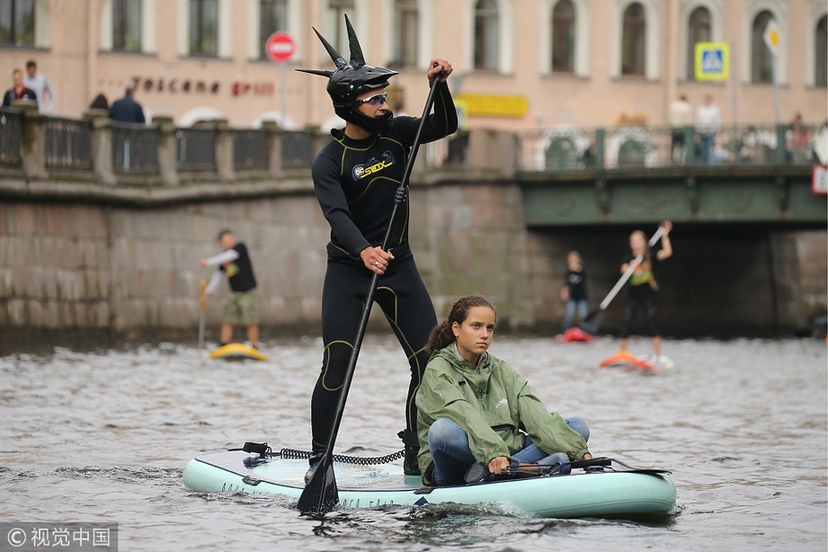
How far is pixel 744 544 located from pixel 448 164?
1167 inches

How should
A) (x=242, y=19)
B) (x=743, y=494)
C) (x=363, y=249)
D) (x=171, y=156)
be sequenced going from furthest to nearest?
(x=242, y=19) < (x=171, y=156) < (x=743, y=494) < (x=363, y=249)

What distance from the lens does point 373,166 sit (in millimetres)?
9656

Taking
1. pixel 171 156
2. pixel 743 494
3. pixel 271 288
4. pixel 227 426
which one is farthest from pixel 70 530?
pixel 271 288

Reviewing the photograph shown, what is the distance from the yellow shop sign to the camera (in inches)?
1761

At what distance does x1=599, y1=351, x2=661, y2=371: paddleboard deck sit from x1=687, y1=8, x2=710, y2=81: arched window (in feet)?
86.9

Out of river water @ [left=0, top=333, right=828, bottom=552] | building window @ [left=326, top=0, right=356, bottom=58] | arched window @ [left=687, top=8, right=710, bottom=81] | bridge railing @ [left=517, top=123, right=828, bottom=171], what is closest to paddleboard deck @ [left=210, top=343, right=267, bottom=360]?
river water @ [left=0, top=333, right=828, bottom=552]

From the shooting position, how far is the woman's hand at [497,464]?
29.1 feet

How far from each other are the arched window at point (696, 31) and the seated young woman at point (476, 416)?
40.4m

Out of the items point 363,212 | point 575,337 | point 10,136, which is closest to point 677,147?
point 575,337

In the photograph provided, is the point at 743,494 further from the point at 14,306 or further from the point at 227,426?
the point at 14,306

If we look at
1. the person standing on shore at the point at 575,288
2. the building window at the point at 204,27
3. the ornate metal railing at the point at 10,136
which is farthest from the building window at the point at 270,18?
the ornate metal railing at the point at 10,136

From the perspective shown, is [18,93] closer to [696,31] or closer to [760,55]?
[696,31]

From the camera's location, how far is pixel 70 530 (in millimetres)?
8500

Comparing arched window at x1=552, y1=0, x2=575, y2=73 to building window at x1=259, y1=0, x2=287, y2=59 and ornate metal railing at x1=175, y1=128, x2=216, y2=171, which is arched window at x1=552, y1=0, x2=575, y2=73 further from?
ornate metal railing at x1=175, y1=128, x2=216, y2=171
